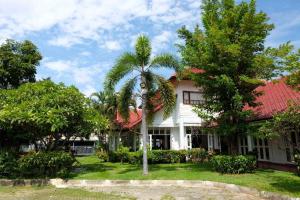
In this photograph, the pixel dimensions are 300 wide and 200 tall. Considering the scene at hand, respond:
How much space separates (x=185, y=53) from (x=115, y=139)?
2025 cm

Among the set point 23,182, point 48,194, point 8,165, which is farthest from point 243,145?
point 8,165

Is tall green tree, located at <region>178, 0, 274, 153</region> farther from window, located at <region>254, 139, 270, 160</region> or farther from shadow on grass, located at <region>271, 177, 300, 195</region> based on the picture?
shadow on grass, located at <region>271, 177, 300, 195</region>

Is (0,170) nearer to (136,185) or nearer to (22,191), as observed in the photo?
(22,191)

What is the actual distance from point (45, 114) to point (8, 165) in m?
3.68

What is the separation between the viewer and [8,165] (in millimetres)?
18016

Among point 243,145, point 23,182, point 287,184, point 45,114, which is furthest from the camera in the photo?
point 243,145

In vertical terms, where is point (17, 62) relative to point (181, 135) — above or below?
above

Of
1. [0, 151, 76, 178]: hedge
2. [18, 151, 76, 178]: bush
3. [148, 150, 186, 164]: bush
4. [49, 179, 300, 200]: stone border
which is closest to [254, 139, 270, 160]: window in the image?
[148, 150, 186, 164]: bush

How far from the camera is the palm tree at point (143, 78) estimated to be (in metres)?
19.3

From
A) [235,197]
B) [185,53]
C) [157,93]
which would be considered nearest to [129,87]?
[157,93]

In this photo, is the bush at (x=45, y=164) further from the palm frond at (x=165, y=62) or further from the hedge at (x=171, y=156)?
the hedge at (x=171, y=156)

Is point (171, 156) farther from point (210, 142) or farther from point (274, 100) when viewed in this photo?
point (274, 100)

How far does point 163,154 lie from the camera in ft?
82.4

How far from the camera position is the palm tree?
1933 cm
